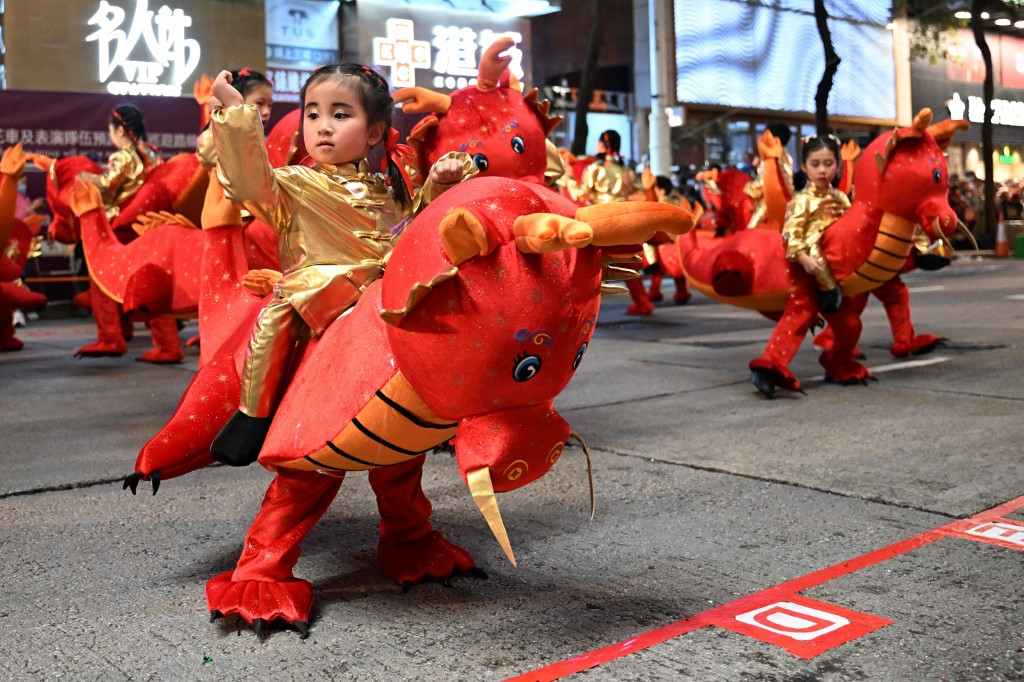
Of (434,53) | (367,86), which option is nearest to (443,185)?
(367,86)

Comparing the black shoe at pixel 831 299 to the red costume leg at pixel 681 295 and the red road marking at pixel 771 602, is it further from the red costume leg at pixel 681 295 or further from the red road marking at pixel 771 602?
the red costume leg at pixel 681 295

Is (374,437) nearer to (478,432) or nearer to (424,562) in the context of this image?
(478,432)

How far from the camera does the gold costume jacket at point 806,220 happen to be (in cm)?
598

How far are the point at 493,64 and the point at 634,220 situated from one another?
6.48ft

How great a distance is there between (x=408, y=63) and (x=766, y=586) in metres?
15.4

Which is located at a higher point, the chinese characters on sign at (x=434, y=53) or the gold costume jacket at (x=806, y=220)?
the chinese characters on sign at (x=434, y=53)

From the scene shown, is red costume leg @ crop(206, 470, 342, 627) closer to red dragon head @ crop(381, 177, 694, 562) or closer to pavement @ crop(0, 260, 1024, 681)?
pavement @ crop(0, 260, 1024, 681)

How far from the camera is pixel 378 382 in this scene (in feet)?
7.78

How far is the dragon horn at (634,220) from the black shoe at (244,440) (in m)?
1.10

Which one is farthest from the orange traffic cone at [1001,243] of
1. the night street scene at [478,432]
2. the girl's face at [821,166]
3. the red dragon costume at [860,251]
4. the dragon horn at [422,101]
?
the dragon horn at [422,101]

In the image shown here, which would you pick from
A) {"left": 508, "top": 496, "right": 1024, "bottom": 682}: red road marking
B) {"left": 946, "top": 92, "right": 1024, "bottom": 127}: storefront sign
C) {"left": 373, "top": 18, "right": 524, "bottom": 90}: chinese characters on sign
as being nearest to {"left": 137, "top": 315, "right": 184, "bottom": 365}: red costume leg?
{"left": 508, "top": 496, "right": 1024, "bottom": 682}: red road marking

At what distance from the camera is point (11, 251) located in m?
9.12

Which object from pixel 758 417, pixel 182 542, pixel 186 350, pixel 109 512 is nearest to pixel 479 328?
pixel 182 542

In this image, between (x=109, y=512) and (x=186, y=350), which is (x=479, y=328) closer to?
(x=109, y=512)
